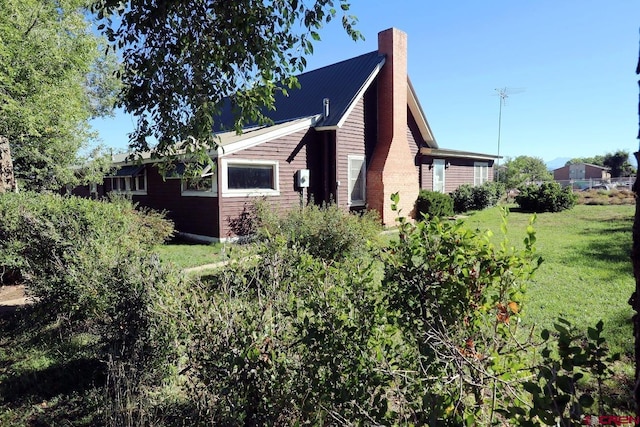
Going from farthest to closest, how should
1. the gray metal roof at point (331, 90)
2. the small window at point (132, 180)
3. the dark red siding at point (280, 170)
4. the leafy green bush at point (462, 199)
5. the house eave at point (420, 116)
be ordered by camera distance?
1. the leafy green bush at point (462, 199)
2. the house eave at point (420, 116)
3. the small window at point (132, 180)
4. the gray metal roof at point (331, 90)
5. the dark red siding at point (280, 170)

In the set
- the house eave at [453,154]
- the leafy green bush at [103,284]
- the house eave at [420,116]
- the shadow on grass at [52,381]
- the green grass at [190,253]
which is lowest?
the shadow on grass at [52,381]

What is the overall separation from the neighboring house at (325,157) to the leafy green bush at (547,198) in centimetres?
496

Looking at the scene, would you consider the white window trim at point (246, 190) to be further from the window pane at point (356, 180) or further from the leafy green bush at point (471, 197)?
the leafy green bush at point (471, 197)

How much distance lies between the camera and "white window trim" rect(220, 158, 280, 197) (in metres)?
12.0

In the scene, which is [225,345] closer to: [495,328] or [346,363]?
[346,363]

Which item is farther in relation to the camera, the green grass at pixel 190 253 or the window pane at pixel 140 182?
the window pane at pixel 140 182

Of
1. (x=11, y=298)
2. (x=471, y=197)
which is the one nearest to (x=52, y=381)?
(x=11, y=298)

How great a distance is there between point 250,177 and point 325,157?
3.25 metres

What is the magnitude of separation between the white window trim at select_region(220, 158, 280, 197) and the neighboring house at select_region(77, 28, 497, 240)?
0.11 feet

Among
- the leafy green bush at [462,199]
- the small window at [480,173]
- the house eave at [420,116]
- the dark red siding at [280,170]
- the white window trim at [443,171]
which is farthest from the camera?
the small window at [480,173]

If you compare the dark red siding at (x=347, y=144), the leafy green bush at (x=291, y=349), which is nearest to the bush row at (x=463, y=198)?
the dark red siding at (x=347, y=144)

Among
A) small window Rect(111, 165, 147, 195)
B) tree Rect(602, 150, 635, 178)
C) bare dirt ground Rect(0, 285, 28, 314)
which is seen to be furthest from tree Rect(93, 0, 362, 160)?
tree Rect(602, 150, 635, 178)

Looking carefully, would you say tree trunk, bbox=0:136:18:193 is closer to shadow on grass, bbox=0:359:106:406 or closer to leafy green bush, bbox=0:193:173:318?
leafy green bush, bbox=0:193:173:318

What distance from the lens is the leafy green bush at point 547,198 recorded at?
1858 cm
